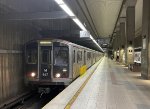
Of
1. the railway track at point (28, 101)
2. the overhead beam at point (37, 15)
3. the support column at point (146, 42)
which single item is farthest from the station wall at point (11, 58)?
the support column at point (146, 42)

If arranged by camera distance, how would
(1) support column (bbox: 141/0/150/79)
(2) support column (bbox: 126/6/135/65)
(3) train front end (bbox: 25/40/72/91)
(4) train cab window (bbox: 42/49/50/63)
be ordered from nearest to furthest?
(3) train front end (bbox: 25/40/72/91) < (4) train cab window (bbox: 42/49/50/63) < (1) support column (bbox: 141/0/150/79) < (2) support column (bbox: 126/6/135/65)

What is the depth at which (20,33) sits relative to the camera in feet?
45.8

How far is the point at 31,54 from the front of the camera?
1266cm

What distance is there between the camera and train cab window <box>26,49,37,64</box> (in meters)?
12.6

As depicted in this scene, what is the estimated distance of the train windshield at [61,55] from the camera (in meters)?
12.5

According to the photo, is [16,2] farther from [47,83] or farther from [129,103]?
[129,103]

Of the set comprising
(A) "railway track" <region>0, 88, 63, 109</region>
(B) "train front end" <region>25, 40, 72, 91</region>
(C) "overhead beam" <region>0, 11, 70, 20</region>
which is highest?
(C) "overhead beam" <region>0, 11, 70, 20</region>

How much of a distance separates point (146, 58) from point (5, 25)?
788cm

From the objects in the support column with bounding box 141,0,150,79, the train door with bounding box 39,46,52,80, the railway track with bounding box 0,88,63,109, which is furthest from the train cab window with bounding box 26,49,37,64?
the support column with bounding box 141,0,150,79

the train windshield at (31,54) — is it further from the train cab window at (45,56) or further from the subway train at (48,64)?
the train cab window at (45,56)

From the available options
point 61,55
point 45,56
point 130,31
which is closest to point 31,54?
point 45,56

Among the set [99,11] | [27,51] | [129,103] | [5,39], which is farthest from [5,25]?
[99,11]

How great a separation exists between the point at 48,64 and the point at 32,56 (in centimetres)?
92

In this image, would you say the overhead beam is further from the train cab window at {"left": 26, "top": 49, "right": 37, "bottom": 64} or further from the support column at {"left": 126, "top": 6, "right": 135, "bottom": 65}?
the support column at {"left": 126, "top": 6, "right": 135, "bottom": 65}
